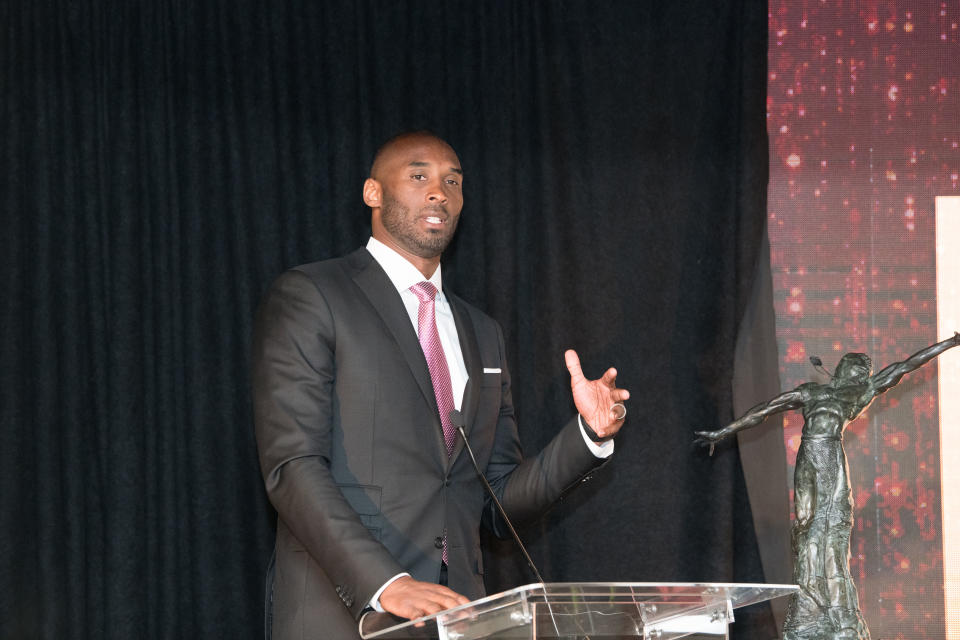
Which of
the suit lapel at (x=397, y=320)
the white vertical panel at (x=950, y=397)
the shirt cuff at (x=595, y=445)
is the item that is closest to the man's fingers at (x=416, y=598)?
the suit lapel at (x=397, y=320)

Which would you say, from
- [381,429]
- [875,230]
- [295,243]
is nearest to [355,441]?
[381,429]

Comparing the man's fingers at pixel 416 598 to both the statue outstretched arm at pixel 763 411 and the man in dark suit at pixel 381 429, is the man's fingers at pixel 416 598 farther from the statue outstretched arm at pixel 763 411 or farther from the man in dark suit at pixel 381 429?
the statue outstretched arm at pixel 763 411

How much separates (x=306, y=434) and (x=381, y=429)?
0.22 meters

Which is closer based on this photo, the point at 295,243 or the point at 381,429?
the point at 381,429

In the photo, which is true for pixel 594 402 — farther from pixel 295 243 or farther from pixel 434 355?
pixel 295 243

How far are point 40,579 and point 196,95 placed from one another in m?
1.68

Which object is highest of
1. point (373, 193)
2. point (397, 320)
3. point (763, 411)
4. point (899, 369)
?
point (373, 193)

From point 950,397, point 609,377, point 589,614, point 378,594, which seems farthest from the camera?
point 950,397

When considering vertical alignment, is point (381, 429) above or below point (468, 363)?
below

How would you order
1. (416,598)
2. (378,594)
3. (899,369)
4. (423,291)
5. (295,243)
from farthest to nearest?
(295,243), (899,369), (423,291), (378,594), (416,598)

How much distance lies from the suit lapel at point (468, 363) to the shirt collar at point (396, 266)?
157 millimetres

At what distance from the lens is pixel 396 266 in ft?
9.41

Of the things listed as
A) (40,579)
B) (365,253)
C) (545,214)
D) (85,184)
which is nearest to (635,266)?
(545,214)

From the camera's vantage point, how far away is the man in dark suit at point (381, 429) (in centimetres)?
241
